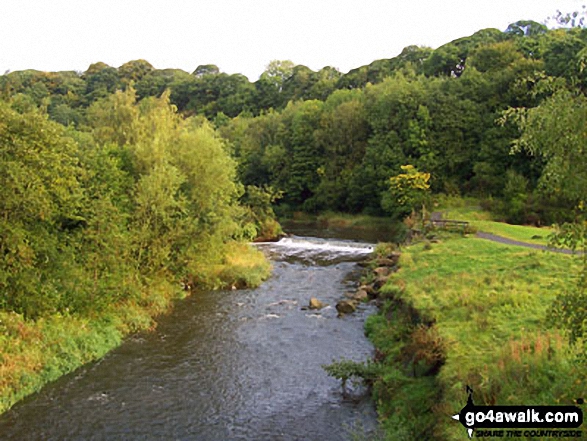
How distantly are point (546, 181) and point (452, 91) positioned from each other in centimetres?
6164

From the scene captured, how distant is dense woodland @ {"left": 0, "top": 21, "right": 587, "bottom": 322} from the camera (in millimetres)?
17391

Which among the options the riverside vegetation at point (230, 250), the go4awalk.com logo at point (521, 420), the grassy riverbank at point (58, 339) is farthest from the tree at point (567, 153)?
the grassy riverbank at point (58, 339)

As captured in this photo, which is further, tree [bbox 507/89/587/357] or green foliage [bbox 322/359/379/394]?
green foliage [bbox 322/359/379/394]

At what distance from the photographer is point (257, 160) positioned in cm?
8181

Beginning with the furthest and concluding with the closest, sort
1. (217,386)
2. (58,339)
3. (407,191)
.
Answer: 1. (407,191)
2. (58,339)
3. (217,386)

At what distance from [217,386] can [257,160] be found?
6710cm

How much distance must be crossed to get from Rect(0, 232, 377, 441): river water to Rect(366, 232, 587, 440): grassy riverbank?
1.31 meters

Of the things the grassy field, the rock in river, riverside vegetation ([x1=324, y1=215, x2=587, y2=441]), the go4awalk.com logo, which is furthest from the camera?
the grassy field

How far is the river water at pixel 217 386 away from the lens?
13773 millimetres

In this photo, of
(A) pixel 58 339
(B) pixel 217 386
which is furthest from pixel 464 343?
(A) pixel 58 339

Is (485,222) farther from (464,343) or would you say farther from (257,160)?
(257,160)

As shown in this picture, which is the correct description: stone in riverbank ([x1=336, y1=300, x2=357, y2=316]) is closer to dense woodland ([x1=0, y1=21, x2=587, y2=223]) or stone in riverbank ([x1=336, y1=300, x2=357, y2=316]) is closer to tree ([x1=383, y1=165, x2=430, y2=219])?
dense woodland ([x1=0, y1=21, x2=587, y2=223])

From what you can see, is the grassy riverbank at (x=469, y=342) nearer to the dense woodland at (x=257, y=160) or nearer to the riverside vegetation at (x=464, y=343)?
the riverside vegetation at (x=464, y=343)

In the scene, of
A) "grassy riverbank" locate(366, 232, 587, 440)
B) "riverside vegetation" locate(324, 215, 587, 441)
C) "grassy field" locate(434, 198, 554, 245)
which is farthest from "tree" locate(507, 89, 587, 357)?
"grassy field" locate(434, 198, 554, 245)
